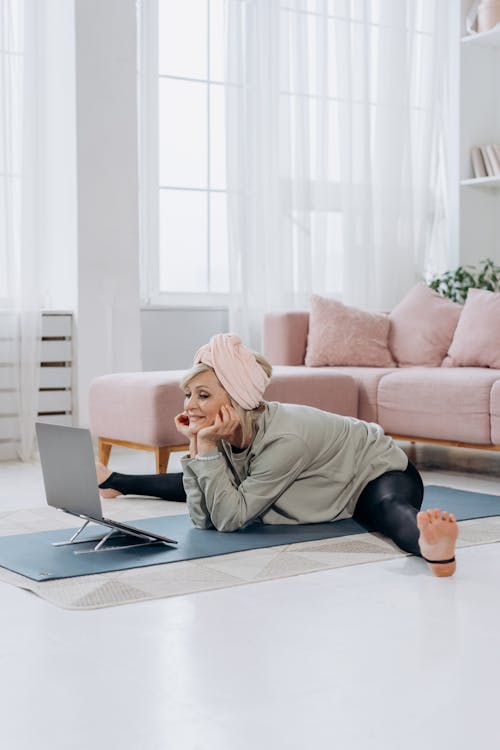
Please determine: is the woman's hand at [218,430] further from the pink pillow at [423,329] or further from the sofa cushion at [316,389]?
the pink pillow at [423,329]

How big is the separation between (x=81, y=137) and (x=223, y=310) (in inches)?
52.7

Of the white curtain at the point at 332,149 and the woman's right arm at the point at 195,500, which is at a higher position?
the white curtain at the point at 332,149

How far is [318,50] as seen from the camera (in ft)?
21.3

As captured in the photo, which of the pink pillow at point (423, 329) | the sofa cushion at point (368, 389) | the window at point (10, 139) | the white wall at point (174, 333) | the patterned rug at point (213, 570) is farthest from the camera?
the white wall at point (174, 333)

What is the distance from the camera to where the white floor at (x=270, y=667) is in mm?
1679

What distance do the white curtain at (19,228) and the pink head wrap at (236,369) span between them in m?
2.45

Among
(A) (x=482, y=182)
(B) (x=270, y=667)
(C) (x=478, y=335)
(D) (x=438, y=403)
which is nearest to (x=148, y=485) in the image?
(D) (x=438, y=403)

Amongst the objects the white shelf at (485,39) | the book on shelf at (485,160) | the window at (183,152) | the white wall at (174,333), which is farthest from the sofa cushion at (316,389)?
the white shelf at (485,39)

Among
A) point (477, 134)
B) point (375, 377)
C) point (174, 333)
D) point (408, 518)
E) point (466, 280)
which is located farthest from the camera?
point (477, 134)

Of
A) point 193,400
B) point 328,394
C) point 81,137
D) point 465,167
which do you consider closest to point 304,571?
point 193,400

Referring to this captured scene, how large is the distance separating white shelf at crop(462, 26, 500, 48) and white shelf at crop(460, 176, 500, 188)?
844mm

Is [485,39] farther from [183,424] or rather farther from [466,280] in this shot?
[183,424]

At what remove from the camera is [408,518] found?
9.84 ft

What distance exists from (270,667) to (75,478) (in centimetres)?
116
